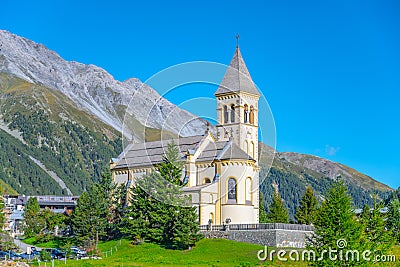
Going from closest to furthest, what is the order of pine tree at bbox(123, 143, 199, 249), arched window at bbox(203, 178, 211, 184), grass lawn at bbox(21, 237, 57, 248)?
pine tree at bbox(123, 143, 199, 249)
grass lawn at bbox(21, 237, 57, 248)
arched window at bbox(203, 178, 211, 184)

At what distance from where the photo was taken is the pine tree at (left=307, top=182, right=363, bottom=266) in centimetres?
4019

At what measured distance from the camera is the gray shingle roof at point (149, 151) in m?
80.6

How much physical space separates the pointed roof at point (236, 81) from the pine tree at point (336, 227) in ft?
142

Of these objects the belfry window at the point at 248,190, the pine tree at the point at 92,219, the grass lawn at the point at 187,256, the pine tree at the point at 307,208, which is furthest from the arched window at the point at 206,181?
the pine tree at the point at 307,208

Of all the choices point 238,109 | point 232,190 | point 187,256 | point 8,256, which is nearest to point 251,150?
point 238,109

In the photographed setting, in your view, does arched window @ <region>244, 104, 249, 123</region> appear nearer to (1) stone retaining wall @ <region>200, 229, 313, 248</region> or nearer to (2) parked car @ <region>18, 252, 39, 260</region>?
(1) stone retaining wall @ <region>200, 229, 313, 248</region>

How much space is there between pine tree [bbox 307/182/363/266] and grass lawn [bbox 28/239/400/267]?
7953 mm

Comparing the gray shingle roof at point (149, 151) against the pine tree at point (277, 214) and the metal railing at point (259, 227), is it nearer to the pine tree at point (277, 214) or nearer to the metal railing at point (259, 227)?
the metal railing at point (259, 227)

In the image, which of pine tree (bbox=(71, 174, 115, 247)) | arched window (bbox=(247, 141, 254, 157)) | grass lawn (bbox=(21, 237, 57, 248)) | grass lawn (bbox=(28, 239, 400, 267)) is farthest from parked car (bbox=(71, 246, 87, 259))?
arched window (bbox=(247, 141, 254, 157))

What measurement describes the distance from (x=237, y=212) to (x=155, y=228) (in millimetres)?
10606

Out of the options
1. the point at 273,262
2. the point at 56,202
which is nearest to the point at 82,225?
the point at 273,262

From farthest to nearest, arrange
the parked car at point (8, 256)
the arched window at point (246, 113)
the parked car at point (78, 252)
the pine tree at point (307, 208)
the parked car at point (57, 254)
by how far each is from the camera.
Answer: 1. the pine tree at point (307, 208)
2. the arched window at point (246, 113)
3. the parked car at point (78, 252)
4. the parked car at point (57, 254)
5. the parked car at point (8, 256)

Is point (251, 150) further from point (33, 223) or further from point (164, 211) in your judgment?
point (33, 223)

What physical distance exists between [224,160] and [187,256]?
59.9ft
